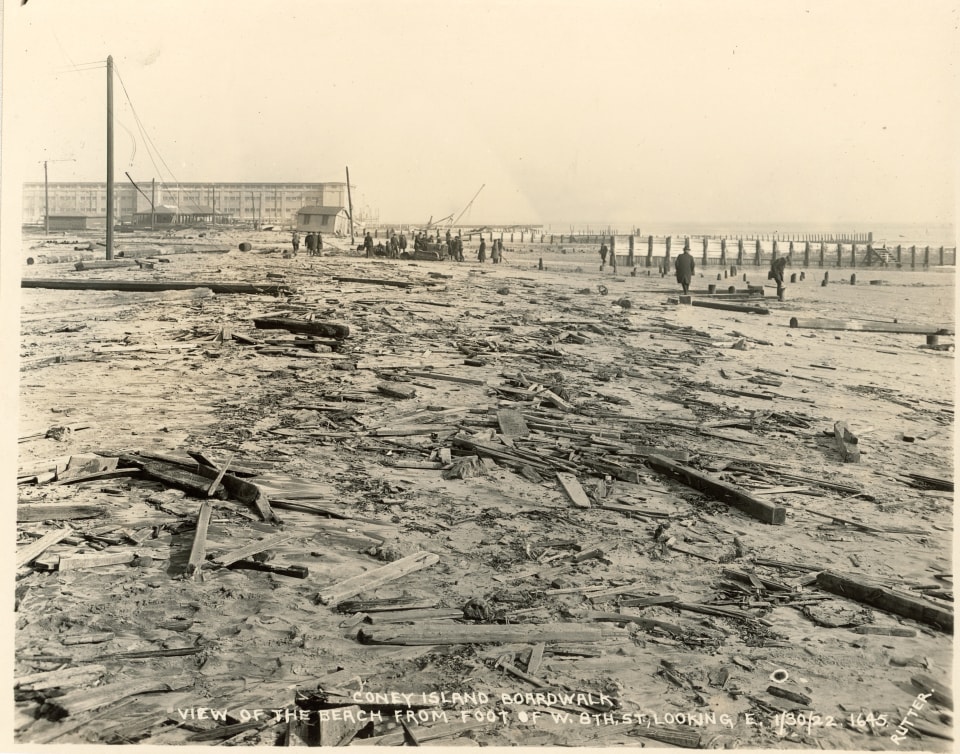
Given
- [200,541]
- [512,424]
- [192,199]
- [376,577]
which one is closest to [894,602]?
[376,577]

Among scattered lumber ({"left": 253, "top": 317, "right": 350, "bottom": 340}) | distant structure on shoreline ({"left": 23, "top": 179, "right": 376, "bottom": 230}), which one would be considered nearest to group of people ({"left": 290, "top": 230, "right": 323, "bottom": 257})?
distant structure on shoreline ({"left": 23, "top": 179, "right": 376, "bottom": 230})

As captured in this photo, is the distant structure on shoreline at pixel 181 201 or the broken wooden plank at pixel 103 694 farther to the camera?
the distant structure on shoreline at pixel 181 201

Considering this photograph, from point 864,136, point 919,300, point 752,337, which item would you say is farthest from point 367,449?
point 919,300

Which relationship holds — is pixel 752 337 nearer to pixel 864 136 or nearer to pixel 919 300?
pixel 864 136

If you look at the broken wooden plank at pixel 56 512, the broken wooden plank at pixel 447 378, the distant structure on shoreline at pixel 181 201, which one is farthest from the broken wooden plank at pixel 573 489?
the distant structure on shoreline at pixel 181 201

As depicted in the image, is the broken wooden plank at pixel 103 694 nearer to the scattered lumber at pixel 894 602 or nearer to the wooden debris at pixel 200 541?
the wooden debris at pixel 200 541

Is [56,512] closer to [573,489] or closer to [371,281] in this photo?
[573,489]
